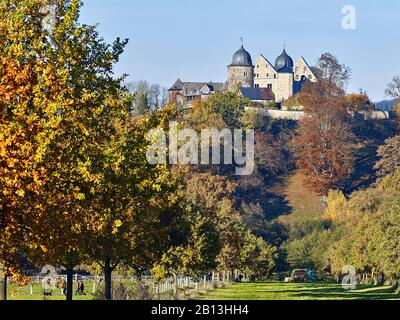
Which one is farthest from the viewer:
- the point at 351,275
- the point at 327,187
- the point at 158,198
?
the point at 327,187

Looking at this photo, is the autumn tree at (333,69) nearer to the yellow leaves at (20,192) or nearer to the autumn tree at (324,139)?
the autumn tree at (324,139)

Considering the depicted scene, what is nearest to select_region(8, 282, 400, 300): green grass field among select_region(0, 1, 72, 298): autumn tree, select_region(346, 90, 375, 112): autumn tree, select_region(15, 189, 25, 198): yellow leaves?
select_region(0, 1, 72, 298): autumn tree

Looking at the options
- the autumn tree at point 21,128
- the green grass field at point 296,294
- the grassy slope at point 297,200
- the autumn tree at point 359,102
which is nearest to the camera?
the autumn tree at point 21,128

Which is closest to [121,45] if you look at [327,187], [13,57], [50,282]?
[13,57]

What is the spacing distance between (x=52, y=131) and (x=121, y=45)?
1044cm

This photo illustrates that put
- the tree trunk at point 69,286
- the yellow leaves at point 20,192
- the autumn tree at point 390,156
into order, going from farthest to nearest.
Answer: the autumn tree at point 390,156
the tree trunk at point 69,286
the yellow leaves at point 20,192

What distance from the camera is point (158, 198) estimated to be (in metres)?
45.2

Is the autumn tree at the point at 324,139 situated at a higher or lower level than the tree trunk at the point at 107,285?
higher

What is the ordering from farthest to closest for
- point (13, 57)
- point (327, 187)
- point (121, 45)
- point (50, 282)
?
point (327, 187), point (50, 282), point (121, 45), point (13, 57)

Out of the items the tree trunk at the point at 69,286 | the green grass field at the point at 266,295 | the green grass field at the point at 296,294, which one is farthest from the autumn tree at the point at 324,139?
the tree trunk at the point at 69,286

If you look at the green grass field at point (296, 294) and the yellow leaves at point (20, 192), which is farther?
the green grass field at point (296, 294)

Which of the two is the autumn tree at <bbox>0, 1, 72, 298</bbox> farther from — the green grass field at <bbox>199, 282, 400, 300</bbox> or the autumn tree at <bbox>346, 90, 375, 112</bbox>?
the autumn tree at <bbox>346, 90, 375, 112</bbox>

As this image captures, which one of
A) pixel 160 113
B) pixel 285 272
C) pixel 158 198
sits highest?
pixel 160 113

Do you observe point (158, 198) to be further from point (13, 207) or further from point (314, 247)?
point (314, 247)
